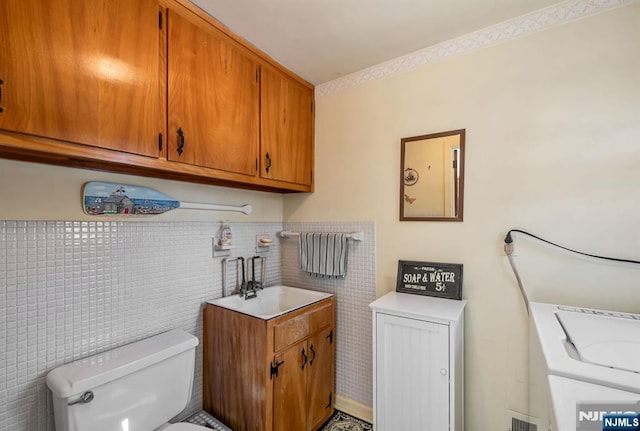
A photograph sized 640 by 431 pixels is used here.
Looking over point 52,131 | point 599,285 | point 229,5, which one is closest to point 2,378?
point 52,131

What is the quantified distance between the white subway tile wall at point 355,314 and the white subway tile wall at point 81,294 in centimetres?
94

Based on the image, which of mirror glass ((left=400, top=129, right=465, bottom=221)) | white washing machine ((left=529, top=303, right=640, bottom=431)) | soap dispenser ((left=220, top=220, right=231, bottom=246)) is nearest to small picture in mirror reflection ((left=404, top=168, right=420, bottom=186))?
mirror glass ((left=400, top=129, right=465, bottom=221))

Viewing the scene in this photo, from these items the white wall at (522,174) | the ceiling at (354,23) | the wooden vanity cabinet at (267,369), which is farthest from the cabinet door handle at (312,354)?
the ceiling at (354,23)

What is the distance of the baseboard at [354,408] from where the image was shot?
6.09 feet

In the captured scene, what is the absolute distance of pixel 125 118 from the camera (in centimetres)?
112

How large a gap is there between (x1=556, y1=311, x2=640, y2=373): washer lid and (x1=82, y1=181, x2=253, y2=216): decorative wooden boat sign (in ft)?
6.07

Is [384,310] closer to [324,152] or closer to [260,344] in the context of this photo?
[260,344]

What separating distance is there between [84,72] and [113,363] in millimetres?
1179

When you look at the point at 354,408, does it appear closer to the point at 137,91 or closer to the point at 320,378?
the point at 320,378

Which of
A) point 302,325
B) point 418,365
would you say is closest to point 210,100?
point 302,325

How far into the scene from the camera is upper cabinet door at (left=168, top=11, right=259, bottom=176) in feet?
4.28

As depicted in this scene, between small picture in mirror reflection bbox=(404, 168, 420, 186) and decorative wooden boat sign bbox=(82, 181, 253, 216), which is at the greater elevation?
small picture in mirror reflection bbox=(404, 168, 420, 186)

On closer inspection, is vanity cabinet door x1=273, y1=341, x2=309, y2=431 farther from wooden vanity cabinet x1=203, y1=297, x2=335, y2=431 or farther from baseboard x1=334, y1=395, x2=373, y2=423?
baseboard x1=334, y1=395, x2=373, y2=423

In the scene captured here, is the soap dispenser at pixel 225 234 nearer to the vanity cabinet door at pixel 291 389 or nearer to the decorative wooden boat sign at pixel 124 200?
the decorative wooden boat sign at pixel 124 200
